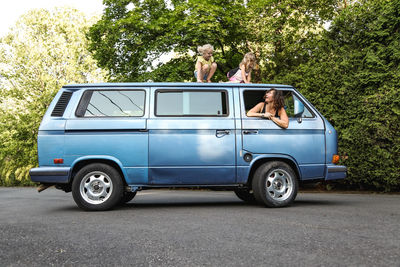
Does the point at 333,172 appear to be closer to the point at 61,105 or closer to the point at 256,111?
the point at 256,111

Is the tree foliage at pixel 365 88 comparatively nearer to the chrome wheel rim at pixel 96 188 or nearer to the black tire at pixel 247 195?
the black tire at pixel 247 195

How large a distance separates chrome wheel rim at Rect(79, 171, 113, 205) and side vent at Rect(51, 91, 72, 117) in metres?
1.13

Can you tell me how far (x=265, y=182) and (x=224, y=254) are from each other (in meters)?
3.20

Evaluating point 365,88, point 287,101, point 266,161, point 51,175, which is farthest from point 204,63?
point 365,88

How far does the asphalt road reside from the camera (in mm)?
3564

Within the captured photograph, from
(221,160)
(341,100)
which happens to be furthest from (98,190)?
(341,100)

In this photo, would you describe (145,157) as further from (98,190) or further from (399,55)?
(399,55)

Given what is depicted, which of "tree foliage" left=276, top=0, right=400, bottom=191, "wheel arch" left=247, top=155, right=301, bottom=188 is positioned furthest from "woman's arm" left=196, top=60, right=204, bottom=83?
"tree foliage" left=276, top=0, right=400, bottom=191

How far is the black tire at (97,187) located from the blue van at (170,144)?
0.05 feet

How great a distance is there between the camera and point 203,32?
1758 cm

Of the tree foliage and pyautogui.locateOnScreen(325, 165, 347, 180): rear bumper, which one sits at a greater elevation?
the tree foliage

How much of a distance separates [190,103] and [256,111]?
1.14 m

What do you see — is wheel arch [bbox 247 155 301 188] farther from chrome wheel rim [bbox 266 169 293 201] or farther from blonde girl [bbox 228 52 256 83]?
blonde girl [bbox 228 52 256 83]

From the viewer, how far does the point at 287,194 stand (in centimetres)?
690
